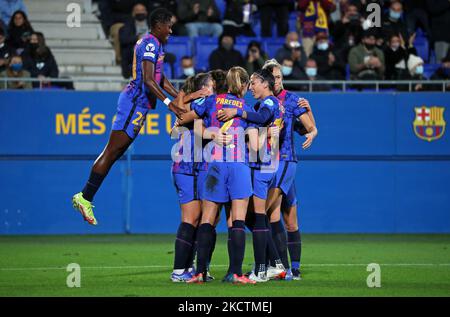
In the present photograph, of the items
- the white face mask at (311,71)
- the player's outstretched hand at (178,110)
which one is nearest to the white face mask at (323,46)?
the white face mask at (311,71)

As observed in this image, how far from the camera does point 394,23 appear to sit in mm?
20125

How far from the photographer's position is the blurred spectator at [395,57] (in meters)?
19.3

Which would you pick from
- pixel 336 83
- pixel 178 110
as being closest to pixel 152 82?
pixel 178 110

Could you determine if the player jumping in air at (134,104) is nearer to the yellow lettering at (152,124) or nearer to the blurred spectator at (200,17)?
the yellow lettering at (152,124)

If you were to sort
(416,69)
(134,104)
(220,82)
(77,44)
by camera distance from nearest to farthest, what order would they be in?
A: (220,82) → (134,104) → (416,69) → (77,44)

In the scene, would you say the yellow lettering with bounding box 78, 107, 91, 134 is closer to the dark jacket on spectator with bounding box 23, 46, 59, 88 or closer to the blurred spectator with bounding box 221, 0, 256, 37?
the dark jacket on spectator with bounding box 23, 46, 59, 88

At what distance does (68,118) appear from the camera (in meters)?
17.7

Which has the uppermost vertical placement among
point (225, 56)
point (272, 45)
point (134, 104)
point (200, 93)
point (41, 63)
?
point (272, 45)

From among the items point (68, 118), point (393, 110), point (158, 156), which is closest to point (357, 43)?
point (393, 110)

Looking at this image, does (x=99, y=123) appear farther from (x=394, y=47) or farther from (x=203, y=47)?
(x=394, y=47)

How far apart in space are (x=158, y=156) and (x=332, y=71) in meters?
3.99

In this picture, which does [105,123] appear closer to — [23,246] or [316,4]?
[23,246]

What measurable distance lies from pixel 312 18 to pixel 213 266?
30.4 ft

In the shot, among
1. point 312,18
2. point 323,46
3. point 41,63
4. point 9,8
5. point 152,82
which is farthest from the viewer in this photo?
point 312,18
